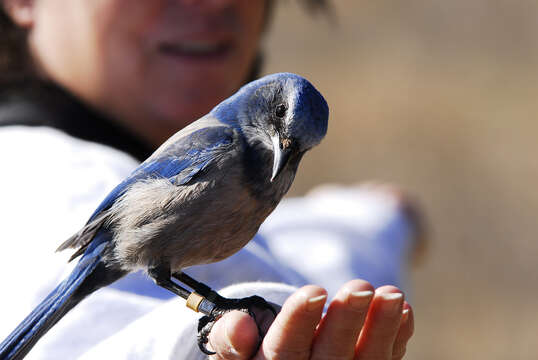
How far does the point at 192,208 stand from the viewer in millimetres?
1277

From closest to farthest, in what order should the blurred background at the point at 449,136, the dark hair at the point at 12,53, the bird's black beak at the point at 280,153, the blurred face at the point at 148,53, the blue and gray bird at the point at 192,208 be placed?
the bird's black beak at the point at 280,153 → the blue and gray bird at the point at 192,208 → the blurred face at the point at 148,53 → the dark hair at the point at 12,53 → the blurred background at the point at 449,136

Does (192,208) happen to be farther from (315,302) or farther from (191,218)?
(315,302)

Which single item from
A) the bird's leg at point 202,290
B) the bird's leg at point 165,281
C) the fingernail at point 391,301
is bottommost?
the bird's leg at point 165,281

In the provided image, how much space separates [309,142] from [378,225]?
2499mm

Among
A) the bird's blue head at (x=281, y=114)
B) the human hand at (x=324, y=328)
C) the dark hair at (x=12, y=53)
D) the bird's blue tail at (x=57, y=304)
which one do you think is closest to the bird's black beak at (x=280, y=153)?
the bird's blue head at (x=281, y=114)

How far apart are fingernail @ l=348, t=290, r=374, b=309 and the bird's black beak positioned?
25 cm

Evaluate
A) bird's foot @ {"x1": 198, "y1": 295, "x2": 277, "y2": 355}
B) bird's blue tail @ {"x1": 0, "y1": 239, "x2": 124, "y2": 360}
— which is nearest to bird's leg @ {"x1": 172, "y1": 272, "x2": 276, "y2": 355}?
bird's foot @ {"x1": 198, "y1": 295, "x2": 277, "y2": 355}

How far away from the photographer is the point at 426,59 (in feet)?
24.0

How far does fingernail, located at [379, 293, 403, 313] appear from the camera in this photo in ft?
4.04

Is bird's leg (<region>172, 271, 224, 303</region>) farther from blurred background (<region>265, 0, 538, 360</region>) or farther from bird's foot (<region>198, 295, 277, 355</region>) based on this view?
blurred background (<region>265, 0, 538, 360</region>)

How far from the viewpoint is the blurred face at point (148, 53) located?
2.33 m

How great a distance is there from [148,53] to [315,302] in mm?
1450

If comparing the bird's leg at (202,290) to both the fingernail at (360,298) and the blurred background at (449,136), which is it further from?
the blurred background at (449,136)

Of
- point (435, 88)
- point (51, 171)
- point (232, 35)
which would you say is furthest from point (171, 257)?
point (435, 88)
